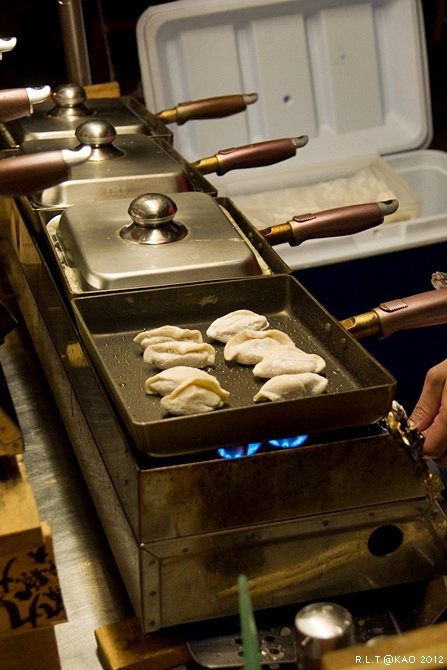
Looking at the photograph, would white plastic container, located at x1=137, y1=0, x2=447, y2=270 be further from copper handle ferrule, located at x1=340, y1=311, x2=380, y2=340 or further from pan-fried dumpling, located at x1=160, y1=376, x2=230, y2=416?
pan-fried dumpling, located at x1=160, y1=376, x2=230, y2=416

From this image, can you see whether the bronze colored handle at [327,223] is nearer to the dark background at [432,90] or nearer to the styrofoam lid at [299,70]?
the dark background at [432,90]

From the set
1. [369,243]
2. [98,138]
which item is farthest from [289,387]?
[369,243]

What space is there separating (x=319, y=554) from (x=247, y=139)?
6.93ft

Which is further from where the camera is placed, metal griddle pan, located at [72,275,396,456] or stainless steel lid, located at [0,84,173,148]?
stainless steel lid, located at [0,84,173,148]

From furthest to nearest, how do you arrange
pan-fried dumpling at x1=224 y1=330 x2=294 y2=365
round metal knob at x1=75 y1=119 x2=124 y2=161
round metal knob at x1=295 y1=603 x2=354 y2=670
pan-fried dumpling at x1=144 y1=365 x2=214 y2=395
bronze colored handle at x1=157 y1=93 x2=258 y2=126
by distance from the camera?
bronze colored handle at x1=157 y1=93 x2=258 y2=126
round metal knob at x1=75 y1=119 x2=124 y2=161
pan-fried dumpling at x1=224 y1=330 x2=294 y2=365
pan-fried dumpling at x1=144 y1=365 x2=214 y2=395
round metal knob at x1=295 y1=603 x2=354 y2=670

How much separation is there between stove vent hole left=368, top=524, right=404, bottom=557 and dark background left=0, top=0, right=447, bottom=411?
4.43 feet

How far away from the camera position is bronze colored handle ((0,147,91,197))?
1.27 metres

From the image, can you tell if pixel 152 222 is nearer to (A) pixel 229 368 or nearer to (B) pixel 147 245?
(B) pixel 147 245

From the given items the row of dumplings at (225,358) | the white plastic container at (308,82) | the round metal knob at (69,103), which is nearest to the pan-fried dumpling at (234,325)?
the row of dumplings at (225,358)

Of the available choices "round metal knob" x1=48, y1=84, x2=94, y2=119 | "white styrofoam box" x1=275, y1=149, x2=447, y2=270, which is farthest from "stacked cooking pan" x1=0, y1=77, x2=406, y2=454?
"white styrofoam box" x1=275, y1=149, x2=447, y2=270

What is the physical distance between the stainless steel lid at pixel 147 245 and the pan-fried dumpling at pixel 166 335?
13 centimetres

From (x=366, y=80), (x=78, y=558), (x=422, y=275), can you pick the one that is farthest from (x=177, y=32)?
(x=78, y=558)

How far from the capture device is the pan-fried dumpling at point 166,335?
4.35 feet

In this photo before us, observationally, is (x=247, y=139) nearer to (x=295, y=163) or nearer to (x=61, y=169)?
(x=295, y=163)
